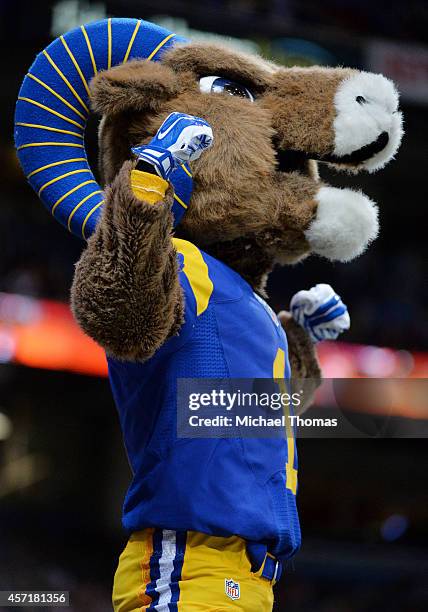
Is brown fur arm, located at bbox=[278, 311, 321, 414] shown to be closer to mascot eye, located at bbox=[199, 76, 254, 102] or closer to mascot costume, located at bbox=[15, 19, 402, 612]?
mascot costume, located at bbox=[15, 19, 402, 612]

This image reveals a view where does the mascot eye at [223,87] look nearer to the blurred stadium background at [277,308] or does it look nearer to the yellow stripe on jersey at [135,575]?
the yellow stripe on jersey at [135,575]

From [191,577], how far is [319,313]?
0.78 metres

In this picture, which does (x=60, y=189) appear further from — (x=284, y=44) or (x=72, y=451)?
(x=72, y=451)

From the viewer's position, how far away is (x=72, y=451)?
25.5 feet

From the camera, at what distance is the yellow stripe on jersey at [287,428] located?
1.79 meters

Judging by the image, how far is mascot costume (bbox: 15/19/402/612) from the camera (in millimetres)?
1552

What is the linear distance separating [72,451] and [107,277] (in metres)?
6.45

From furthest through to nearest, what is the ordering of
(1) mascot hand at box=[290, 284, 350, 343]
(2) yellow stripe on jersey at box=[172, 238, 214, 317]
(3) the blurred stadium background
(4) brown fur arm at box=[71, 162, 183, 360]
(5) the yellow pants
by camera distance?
1. (3) the blurred stadium background
2. (1) mascot hand at box=[290, 284, 350, 343]
3. (2) yellow stripe on jersey at box=[172, 238, 214, 317]
4. (5) the yellow pants
5. (4) brown fur arm at box=[71, 162, 183, 360]

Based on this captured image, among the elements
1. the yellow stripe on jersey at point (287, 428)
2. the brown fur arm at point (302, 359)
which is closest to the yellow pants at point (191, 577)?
the yellow stripe on jersey at point (287, 428)

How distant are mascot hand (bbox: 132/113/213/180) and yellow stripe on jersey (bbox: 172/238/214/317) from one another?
7.7 inches

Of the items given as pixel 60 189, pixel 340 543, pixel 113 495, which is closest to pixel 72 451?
pixel 113 495

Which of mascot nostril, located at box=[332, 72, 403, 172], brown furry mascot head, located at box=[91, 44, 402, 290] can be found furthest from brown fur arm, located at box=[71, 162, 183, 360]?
mascot nostril, located at box=[332, 72, 403, 172]

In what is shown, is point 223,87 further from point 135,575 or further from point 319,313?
point 135,575

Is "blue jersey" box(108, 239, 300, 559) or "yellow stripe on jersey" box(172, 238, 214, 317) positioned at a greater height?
"yellow stripe on jersey" box(172, 238, 214, 317)
